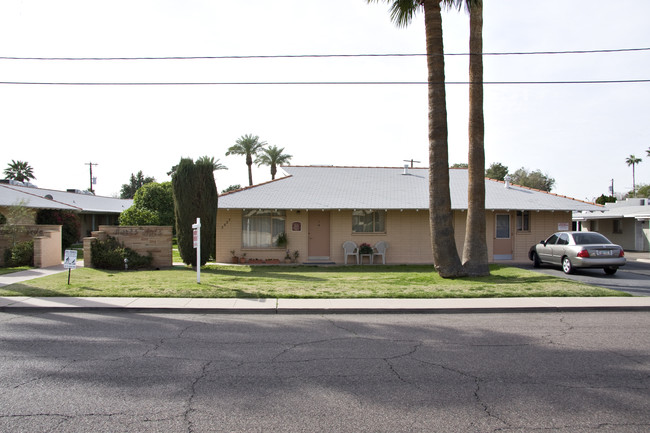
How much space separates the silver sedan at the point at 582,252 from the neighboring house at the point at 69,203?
2443 centimetres

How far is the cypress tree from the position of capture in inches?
699

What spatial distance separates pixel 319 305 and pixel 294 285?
3.00m

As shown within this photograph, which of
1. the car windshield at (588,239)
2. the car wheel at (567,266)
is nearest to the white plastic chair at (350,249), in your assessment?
the car wheel at (567,266)

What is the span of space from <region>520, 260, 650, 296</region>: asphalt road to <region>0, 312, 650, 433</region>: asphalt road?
5.23m

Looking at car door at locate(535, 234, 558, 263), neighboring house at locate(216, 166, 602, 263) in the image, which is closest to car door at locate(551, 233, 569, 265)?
car door at locate(535, 234, 558, 263)

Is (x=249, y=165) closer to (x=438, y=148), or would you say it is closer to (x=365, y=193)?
(x=365, y=193)

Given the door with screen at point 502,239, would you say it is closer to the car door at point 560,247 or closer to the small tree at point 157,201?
the car door at point 560,247

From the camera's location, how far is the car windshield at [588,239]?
659 inches

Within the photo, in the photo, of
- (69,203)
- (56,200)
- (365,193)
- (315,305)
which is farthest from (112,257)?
(69,203)

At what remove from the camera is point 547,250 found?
18.3m

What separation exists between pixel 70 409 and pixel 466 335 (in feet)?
19.8

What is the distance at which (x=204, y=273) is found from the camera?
16.4 meters

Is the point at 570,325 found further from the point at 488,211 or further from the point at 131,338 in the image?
the point at 488,211

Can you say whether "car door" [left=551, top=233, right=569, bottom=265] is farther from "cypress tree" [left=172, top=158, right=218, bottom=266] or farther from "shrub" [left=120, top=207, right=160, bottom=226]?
"shrub" [left=120, top=207, right=160, bottom=226]
